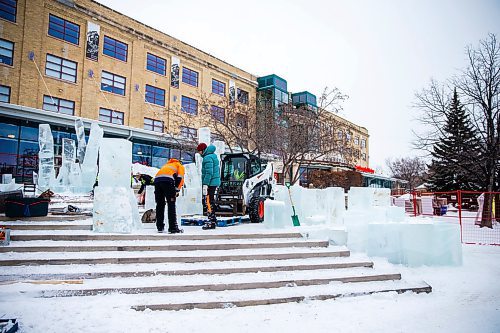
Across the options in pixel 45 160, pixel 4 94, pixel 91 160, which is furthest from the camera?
pixel 4 94

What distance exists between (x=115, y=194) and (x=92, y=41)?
68.8 feet

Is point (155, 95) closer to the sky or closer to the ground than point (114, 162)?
closer to the sky

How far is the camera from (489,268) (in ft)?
22.7

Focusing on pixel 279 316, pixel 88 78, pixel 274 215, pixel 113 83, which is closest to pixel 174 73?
pixel 113 83

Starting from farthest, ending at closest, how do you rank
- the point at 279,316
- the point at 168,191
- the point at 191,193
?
the point at 191,193 < the point at 168,191 < the point at 279,316

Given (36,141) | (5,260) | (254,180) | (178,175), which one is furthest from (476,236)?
(36,141)

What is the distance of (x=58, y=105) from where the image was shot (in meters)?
21.1

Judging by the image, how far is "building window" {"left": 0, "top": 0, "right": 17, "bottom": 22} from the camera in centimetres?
1931

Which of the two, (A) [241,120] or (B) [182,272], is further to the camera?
(A) [241,120]

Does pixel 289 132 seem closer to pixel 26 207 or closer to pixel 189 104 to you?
pixel 26 207

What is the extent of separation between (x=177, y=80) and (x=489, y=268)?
26847mm

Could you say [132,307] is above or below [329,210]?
below

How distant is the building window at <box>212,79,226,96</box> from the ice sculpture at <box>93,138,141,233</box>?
85.4 feet

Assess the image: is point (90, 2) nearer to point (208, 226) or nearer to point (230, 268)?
point (208, 226)
